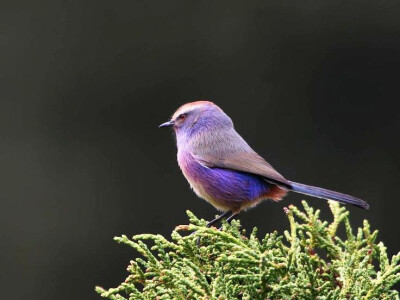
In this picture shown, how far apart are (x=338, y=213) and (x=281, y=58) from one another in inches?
143

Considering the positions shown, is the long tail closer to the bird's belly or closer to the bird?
the bird

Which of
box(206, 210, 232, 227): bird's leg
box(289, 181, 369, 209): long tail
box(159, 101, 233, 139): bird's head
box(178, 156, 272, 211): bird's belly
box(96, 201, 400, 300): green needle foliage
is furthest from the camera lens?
box(159, 101, 233, 139): bird's head

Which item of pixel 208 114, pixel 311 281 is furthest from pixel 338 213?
pixel 208 114

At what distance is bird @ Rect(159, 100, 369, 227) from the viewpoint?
10.7 feet

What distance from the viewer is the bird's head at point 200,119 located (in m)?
3.66

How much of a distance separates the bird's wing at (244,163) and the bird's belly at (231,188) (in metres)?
0.03

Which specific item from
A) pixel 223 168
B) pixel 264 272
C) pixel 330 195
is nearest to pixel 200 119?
pixel 223 168

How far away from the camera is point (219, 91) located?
20.3 ft

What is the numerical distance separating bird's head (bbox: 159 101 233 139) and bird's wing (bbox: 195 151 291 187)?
0.70 feet

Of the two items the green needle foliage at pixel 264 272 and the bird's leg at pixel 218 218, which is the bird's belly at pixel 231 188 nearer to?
the bird's leg at pixel 218 218

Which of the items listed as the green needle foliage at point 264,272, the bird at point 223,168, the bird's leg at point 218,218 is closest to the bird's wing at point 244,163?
the bird at point 223,168

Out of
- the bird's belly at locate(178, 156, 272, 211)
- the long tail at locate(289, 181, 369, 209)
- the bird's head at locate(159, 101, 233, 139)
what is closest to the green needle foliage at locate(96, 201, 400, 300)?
the long tail at locate(289, 181, 369, 209)

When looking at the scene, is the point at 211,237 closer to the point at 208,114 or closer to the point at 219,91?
the point at 208,114

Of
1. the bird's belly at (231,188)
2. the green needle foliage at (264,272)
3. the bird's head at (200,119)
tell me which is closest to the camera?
the green needle foliage at (264,272)
